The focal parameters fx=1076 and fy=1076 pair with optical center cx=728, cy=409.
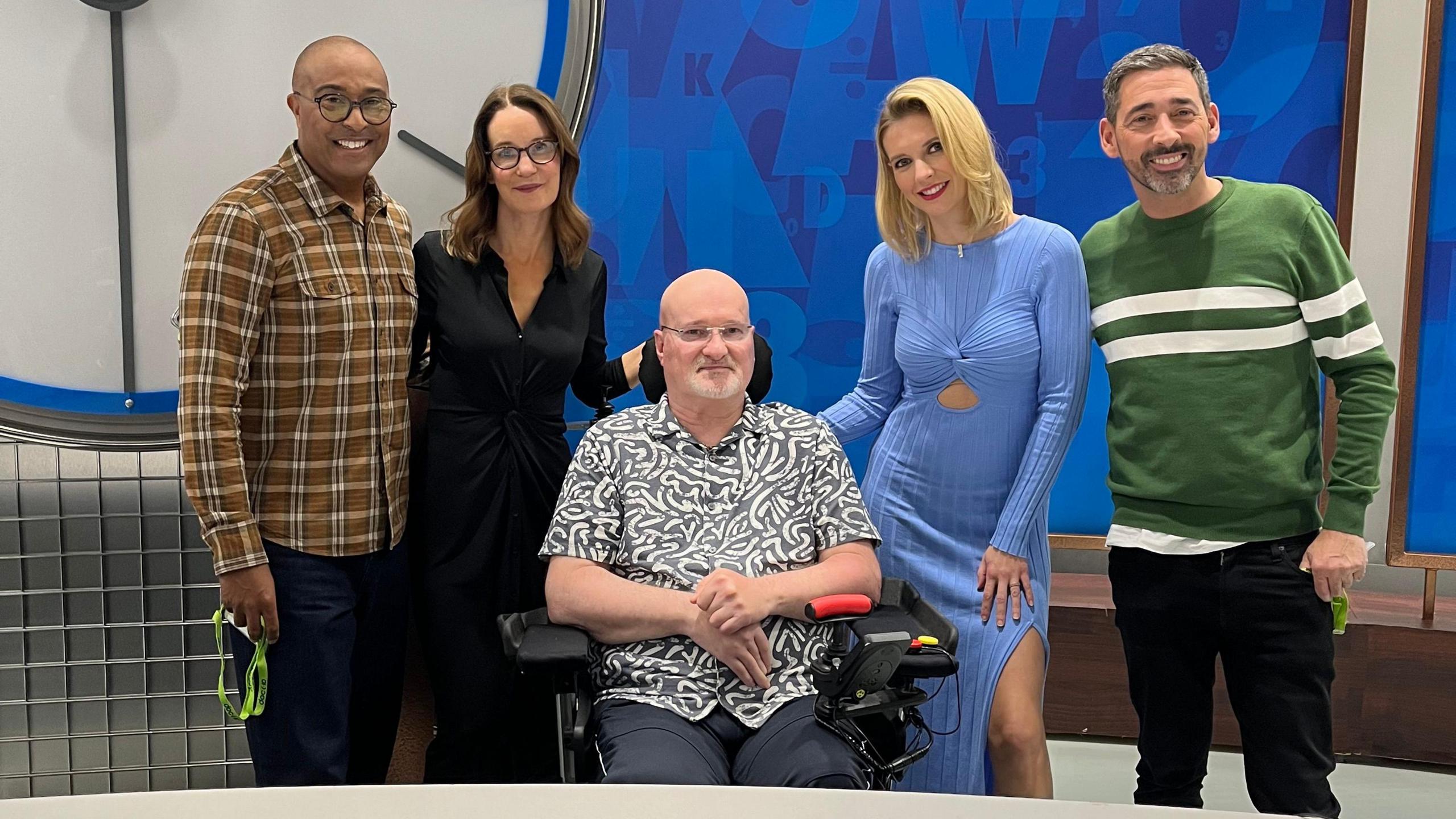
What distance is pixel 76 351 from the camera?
8.65 ft

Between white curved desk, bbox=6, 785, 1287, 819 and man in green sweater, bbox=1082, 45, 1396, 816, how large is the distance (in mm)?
1222

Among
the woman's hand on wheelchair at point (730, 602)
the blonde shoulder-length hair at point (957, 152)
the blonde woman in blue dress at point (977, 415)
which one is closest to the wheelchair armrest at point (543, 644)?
the woman's hand on wheelchair at point (730, 602)

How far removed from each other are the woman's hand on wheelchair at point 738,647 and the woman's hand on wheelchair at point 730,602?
10 millimetres

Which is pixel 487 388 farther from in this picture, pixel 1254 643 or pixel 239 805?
pixel 1254 643

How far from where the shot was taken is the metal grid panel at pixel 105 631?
8.66 feet

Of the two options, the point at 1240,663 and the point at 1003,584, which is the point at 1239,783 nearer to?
the point at 1240,663

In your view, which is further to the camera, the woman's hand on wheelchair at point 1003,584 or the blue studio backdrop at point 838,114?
the blue studio backdrop at point 838,114

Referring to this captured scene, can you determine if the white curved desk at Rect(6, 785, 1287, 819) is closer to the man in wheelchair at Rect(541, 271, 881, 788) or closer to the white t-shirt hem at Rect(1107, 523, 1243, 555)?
the man in wheelchair at Rect(541, 271, 881, 788)

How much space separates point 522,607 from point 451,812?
1.35 m

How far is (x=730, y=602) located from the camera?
177cm

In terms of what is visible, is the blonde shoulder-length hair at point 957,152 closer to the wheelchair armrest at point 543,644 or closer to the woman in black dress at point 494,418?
the woman in black dress at point 494,418

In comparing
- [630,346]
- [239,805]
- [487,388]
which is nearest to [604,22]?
[630,346]

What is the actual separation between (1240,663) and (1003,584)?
1.49ft

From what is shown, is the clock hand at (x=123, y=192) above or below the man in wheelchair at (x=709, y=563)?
above
